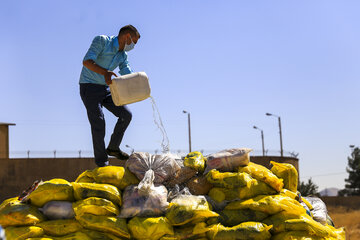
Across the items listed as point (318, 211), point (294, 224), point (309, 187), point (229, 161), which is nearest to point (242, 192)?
point (229, 161)

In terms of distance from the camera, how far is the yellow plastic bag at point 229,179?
439 centimetres

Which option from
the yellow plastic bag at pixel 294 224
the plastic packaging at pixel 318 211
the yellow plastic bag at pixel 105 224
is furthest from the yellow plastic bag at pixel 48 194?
the plastic packaging at pixel 318 211

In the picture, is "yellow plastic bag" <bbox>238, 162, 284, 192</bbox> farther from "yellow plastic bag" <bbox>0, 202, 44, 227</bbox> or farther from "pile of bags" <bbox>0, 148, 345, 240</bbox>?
"yellow plastic bag" <bbox>0, 202, 44, 227</bbox>

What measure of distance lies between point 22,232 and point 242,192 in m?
1.85

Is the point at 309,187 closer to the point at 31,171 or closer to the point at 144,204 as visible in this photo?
the point at 31,171

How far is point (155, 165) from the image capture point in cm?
451

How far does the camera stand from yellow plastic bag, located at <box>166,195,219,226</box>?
4.00 meters

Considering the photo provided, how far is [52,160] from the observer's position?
1823 cm

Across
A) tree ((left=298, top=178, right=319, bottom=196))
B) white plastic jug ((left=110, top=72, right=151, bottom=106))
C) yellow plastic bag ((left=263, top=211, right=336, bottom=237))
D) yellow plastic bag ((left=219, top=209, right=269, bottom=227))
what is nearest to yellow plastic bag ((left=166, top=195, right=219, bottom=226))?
yellow plastic bag ((left=219, top=209, right=269, bottom=227))

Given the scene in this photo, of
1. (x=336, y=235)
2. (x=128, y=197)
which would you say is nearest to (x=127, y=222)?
(x=128, y=197)

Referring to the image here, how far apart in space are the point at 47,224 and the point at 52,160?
580 inches

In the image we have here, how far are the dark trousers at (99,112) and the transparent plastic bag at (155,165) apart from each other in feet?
1.90

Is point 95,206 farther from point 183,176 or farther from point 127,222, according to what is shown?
point 183,176

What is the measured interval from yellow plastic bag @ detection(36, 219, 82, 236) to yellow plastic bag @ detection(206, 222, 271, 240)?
3.55ft
